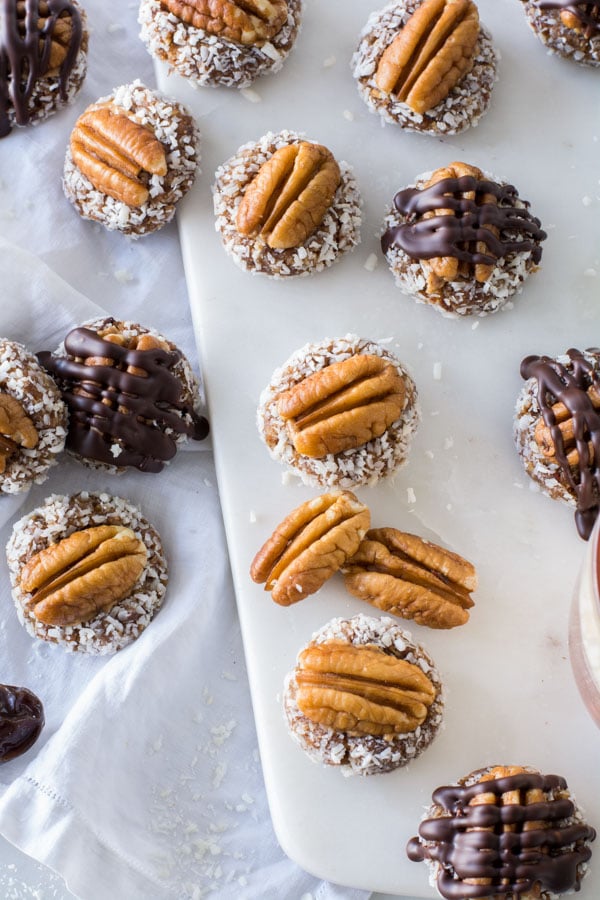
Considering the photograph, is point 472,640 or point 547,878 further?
point 472,640

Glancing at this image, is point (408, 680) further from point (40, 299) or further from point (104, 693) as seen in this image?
point (40, 299)

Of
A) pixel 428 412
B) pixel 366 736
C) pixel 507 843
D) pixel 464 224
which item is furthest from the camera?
pixel 428 412

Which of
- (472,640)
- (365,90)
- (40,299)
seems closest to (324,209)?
(365,90)

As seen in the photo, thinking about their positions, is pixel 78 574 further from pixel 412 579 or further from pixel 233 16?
pixel 233 16

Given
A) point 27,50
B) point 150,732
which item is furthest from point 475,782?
point 27,50

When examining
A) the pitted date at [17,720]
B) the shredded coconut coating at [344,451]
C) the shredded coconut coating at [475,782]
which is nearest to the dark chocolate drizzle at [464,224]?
the shredded coconut coating at [344,451]

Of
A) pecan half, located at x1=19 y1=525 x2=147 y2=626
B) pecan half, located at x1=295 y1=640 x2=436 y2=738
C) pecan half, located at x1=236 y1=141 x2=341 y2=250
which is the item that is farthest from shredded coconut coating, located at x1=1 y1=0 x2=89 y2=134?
pecan half, located at x1=295 y1=640 x2=436 y2=738
